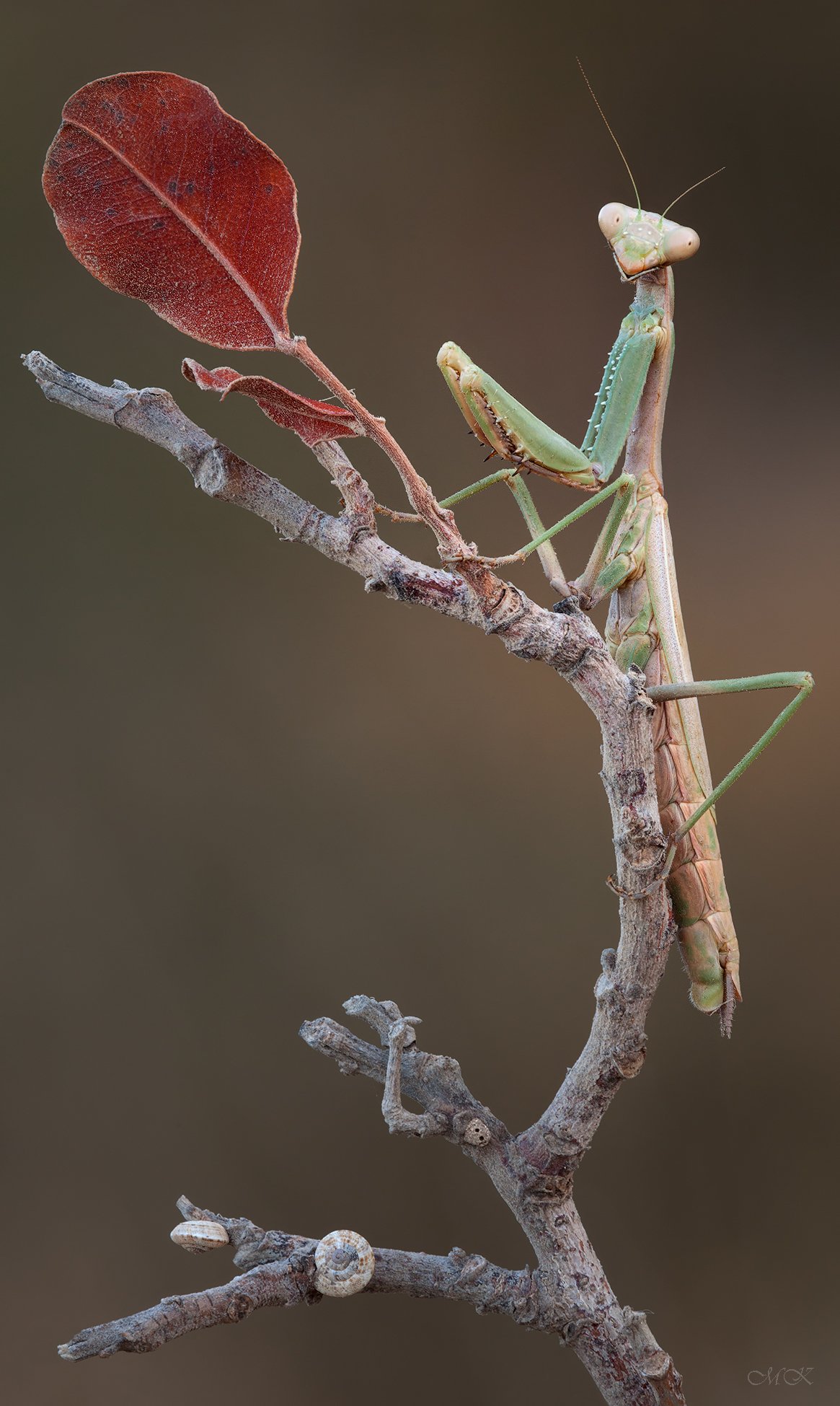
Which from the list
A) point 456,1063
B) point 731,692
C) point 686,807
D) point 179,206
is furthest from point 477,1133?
point 179,206

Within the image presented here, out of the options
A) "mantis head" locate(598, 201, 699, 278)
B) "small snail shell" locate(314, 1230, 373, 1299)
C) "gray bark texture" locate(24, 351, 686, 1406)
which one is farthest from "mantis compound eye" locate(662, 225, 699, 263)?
"small snail shell" locate(314, 1230, 373, 1299)

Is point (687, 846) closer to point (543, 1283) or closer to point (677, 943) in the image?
point (677, 943)

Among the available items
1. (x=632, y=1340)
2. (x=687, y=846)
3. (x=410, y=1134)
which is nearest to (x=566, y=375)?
(x=687, y=846)

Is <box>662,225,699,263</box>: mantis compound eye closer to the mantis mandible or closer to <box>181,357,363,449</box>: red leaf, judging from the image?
the mantis mandible

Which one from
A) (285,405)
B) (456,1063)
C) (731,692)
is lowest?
(456,1063)

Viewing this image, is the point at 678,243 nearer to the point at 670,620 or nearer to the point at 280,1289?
the point at 670,620

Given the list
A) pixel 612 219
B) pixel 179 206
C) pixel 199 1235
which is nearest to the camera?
pixel 179 206
